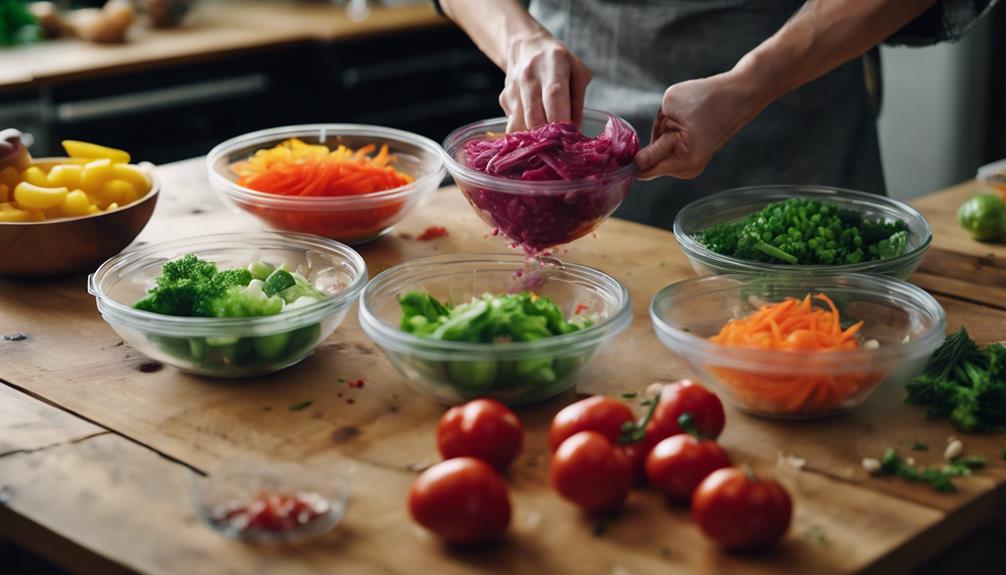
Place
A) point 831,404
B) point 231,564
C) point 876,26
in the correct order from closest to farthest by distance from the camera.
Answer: point 231,564 → point 831,404 → point 876,26

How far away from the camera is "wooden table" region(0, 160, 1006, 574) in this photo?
1240mm

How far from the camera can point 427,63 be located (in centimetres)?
509

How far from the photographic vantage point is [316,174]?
218 cm

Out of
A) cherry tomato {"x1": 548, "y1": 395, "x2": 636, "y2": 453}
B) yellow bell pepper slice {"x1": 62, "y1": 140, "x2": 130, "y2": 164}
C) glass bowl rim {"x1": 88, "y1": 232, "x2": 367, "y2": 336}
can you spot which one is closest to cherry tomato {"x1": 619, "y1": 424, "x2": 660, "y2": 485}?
cherry tomato {"x1": 548, "y1": 395, "x2": 636, "y2": 453}

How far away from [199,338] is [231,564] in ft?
1.54

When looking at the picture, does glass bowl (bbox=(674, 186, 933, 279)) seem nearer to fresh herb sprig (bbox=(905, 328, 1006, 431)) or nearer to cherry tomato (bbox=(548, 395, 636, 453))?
fresh herb sprig (bbox=(905, 328, 1006, 431))

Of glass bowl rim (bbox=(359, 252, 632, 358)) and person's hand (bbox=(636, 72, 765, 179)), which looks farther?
person's hand (bbox=(636, 72, 765, 179))

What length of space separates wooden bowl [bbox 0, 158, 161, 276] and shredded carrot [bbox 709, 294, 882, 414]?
3.63 feet

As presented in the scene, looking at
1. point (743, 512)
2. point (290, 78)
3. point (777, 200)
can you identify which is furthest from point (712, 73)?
point (290, 78)

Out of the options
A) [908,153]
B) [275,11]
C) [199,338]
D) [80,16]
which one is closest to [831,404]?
[199,338]

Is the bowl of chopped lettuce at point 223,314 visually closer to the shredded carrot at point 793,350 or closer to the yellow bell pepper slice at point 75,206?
the yellow bell pepper slice at point 75,206

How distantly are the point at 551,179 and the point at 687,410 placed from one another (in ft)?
1.89

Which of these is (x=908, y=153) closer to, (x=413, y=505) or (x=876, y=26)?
(x=876, y=26)

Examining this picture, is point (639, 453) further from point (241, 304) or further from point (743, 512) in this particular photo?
point (241, 304)
